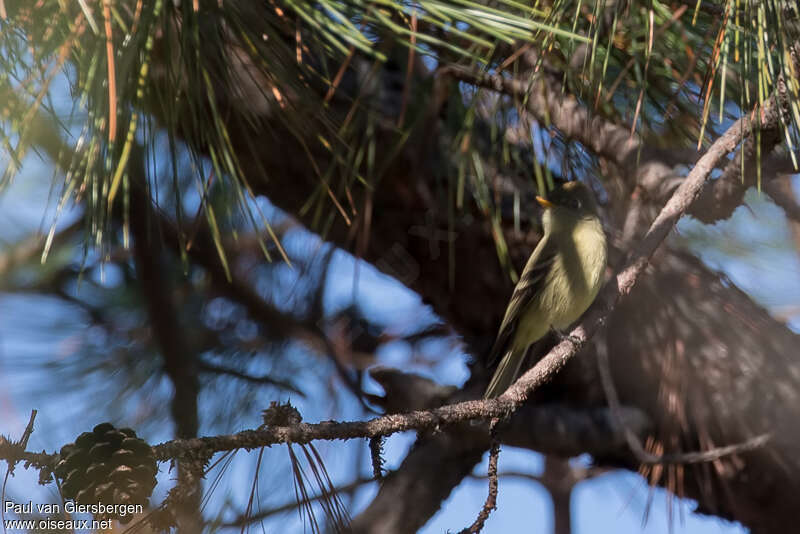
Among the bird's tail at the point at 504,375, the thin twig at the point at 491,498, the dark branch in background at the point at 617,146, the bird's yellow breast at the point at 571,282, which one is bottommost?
the bird's tail at the point at 504,375

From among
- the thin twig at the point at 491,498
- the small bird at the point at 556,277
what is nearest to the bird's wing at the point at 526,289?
the small bird at the point at 556,277

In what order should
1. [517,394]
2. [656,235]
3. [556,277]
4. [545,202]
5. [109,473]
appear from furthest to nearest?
1. [556,277]
2. [545,202]
3. [656,235]
4. [517,394]
5. [109,473]

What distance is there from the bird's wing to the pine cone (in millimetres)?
1424

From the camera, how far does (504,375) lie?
2387 millimetres

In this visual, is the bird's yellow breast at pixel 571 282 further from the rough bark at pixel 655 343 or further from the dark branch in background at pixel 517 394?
the dark branch in background at pixel 517 394

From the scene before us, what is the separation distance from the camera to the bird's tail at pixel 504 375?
2307 millimetres

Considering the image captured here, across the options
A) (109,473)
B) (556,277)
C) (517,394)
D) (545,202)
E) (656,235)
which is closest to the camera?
(109,473)

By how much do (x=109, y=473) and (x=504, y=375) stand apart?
1539mm

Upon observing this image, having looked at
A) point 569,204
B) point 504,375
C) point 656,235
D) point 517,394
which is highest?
point 656,235

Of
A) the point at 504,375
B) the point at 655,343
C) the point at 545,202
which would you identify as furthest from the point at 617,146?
the point at 504,375

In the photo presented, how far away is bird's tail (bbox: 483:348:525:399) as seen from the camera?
2307mm

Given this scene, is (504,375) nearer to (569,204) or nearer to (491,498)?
(569,204)

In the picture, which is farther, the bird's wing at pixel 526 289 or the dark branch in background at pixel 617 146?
the bird's wing at pixel 526 289

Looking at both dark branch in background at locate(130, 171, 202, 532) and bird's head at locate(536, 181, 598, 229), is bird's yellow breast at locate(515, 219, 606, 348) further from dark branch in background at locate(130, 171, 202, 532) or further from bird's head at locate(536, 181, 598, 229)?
dark branch in background at locate(130, 171, 202, 532)
